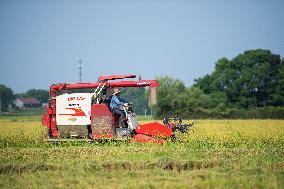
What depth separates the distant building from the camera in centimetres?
13725

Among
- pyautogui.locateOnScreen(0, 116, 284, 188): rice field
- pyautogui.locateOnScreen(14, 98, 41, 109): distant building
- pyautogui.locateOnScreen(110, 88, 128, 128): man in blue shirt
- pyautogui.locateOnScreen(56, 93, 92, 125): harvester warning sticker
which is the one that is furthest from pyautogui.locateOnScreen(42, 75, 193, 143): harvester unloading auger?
pyautogui.locateOnScreen(14, 98, 41, 109): distant building

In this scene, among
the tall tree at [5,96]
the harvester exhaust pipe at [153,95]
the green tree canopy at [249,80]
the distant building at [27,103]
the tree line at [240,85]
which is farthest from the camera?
the distant building at [27,103]

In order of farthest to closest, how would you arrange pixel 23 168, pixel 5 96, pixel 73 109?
pixel 5 96 → pixel 73 109 → pixel 23 168

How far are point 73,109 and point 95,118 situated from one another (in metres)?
0.93

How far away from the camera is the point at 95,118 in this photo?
607 inches

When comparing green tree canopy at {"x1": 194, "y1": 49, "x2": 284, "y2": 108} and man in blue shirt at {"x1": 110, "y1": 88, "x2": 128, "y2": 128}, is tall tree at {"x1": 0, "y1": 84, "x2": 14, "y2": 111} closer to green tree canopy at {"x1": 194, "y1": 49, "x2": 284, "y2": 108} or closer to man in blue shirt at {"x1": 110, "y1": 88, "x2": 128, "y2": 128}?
green tree canopy at {"x1": 194, "y1": 49, "x2": 284, "y2": 108}

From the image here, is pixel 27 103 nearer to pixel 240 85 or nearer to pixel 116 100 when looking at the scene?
pixel 240 85

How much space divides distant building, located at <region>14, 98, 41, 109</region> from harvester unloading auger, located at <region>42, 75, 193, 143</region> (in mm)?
122720

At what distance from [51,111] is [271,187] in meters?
9.93

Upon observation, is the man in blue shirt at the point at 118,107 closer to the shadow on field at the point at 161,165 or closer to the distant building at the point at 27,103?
the shadow on field at the point at 161,165

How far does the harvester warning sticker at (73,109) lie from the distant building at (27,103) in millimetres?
123017

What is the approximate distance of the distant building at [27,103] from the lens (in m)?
137

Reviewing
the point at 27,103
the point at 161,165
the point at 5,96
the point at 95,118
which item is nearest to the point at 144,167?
the point at 161,165

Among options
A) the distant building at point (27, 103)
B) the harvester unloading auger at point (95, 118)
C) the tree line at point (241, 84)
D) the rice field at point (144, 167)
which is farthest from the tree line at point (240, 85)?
the distant building at point (27, 103)
